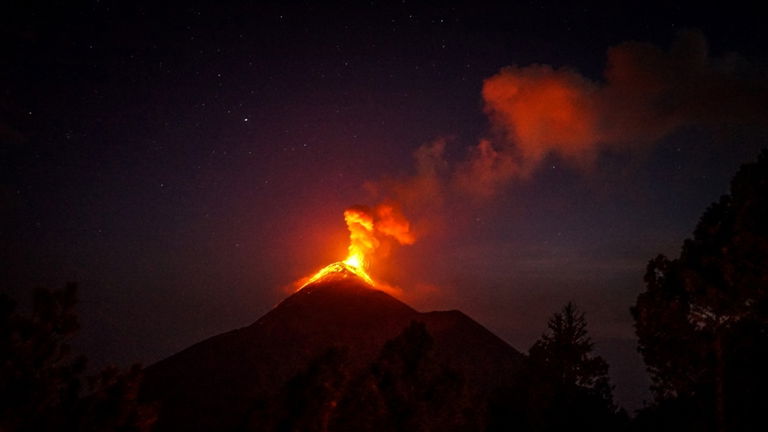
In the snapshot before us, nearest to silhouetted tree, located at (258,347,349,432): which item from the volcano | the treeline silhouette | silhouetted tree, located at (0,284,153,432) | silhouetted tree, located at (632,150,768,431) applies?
the treeline silhouette

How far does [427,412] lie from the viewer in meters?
28.0

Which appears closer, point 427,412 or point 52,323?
point 52,323

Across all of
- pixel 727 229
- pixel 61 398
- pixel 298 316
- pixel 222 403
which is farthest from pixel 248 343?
pixel 727 229

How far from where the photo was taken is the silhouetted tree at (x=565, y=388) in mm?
32938

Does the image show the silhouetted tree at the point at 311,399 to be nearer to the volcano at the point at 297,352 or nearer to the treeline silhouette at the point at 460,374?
the treeline silhouette at the point at 460,374

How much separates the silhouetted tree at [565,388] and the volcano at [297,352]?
3368 cm

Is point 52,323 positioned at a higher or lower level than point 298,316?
lower

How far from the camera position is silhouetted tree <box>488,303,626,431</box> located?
1297 inches

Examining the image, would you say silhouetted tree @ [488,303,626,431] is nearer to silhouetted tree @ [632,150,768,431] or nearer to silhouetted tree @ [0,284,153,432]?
silhouetted tree @ [632,150,768,431]

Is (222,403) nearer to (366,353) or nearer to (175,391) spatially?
(175,391)

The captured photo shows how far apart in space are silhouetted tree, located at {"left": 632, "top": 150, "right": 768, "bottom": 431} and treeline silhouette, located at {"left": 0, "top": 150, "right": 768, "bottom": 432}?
0.04m

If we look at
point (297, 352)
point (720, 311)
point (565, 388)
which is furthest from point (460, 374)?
point (297, 352)

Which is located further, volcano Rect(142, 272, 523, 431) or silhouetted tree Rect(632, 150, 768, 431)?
volcano Rect(142, 272, 523, 431)

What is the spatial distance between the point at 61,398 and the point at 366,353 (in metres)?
98.1
